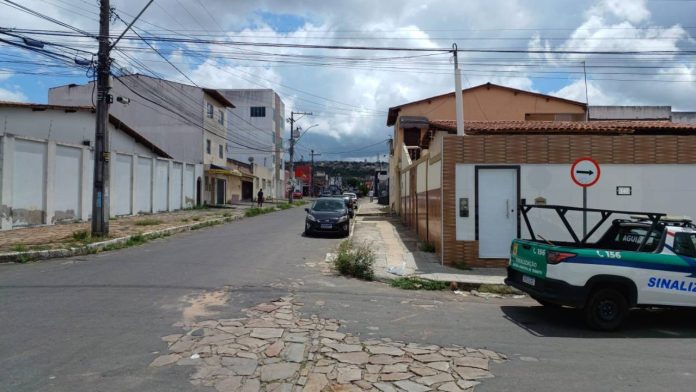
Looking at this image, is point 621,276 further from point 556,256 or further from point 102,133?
point 102,133

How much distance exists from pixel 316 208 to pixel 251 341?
49.4ft

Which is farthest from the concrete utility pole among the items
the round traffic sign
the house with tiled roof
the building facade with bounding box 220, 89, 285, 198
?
the building facade with bounding box 220, 89, 285, 198

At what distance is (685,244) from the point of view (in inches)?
303

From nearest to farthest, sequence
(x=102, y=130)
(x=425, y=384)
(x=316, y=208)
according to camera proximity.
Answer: (x=425, y=384) < (x=102, y=130) < (x=316, y=208)

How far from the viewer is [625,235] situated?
27.5 ft

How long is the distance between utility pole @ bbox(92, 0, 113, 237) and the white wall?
11.0 m

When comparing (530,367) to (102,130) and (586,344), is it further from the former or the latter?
(102,130)

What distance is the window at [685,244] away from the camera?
25.1ft

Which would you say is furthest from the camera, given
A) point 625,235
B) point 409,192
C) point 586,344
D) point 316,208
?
point 409,192

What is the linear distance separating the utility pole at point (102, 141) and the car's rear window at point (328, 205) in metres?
7.88

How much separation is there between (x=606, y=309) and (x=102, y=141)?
14914 mm

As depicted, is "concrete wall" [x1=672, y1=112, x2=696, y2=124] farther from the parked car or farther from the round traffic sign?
the round traffic sign

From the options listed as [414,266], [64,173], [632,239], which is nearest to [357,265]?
[414,266]

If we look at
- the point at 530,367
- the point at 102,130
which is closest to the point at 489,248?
the point at 530,367
